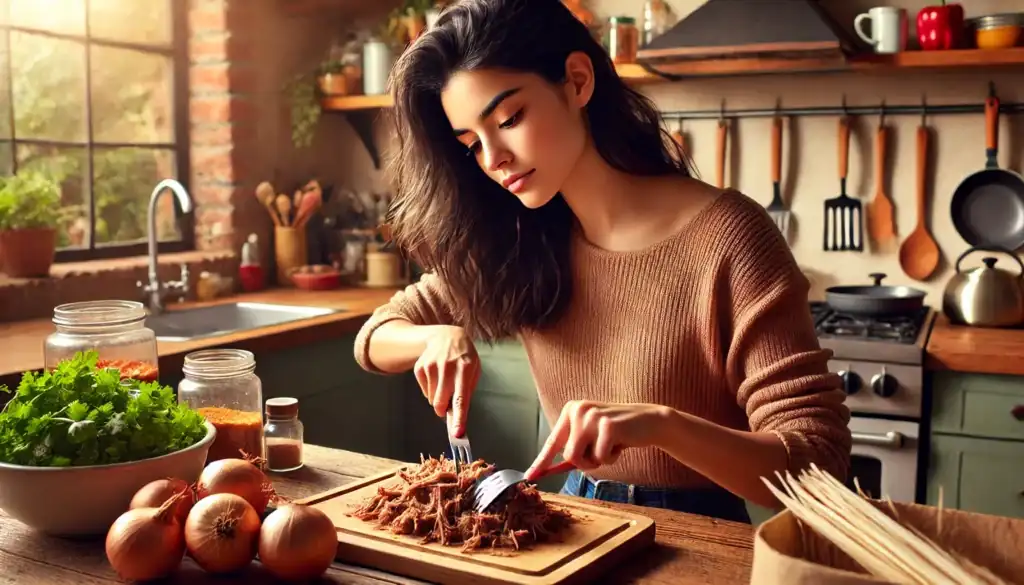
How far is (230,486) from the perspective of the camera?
1104 millimetres

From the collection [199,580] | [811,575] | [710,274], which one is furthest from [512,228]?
[811,575]

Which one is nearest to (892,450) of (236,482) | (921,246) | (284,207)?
(921,246)

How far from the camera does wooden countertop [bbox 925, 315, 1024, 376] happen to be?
2.26 m

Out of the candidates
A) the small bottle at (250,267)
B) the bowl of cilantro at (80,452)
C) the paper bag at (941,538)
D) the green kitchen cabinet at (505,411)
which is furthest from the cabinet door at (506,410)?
the paper bag at (941,538)

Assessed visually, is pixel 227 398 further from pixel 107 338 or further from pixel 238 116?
pixel 238 116

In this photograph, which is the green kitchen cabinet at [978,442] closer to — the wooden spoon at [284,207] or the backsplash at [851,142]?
the backsplash at [851,142]

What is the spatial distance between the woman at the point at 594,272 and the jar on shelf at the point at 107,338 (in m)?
0.37

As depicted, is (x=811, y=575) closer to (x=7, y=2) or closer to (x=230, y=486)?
(x=230, y=486)

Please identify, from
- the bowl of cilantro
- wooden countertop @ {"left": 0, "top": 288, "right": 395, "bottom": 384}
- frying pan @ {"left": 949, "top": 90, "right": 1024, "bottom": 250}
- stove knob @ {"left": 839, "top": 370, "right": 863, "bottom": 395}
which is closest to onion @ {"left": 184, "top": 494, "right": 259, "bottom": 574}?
the bowl of cilantro

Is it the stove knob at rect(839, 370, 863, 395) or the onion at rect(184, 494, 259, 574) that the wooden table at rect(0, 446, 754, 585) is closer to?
the onion at rect(184, 494, 259, 574)

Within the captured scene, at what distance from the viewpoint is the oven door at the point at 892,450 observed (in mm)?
2355

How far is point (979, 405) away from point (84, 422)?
197 cm

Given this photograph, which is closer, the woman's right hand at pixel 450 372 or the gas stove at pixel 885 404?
the woman's right hand at pixel 450 372

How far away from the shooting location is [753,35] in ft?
8.65
